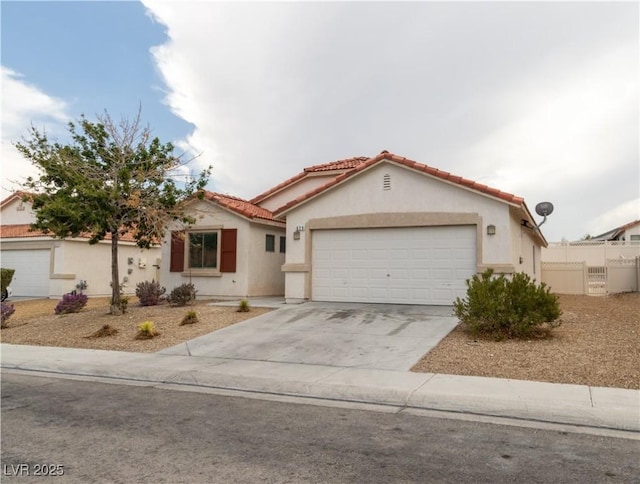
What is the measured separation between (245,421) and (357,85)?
42.9 feet

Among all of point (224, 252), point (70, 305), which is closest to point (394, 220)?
point (224, 252)

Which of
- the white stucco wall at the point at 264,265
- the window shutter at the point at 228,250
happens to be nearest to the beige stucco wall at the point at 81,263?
the window shutter at the point at 228,250

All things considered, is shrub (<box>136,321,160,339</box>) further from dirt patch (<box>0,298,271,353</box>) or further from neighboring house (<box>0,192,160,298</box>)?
neighboring house (<box>0,192,160,298</box>)

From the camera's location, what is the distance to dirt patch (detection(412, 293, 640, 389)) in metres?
7.32

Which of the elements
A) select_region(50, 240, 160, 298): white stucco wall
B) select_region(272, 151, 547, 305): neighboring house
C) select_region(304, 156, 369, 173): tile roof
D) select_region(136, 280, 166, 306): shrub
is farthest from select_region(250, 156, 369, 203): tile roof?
select_region(50, 240, 160, 298): white stucco wall

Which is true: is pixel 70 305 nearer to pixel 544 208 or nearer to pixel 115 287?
pixel 115 287

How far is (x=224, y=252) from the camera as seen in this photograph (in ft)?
60.0

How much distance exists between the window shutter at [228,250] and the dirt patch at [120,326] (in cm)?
207

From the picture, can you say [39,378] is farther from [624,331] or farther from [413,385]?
[624,331]

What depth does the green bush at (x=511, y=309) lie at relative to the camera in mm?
9656

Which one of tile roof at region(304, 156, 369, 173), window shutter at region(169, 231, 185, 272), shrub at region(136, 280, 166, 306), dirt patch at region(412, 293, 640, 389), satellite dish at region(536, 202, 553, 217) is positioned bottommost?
dirt patch at region(412, 293, 640, 389)

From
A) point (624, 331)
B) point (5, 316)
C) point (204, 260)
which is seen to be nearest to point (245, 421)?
point (624, 331)

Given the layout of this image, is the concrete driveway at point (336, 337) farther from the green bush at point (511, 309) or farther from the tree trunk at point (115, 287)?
the tree trunk at point (115, 287)

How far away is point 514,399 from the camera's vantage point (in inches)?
246
